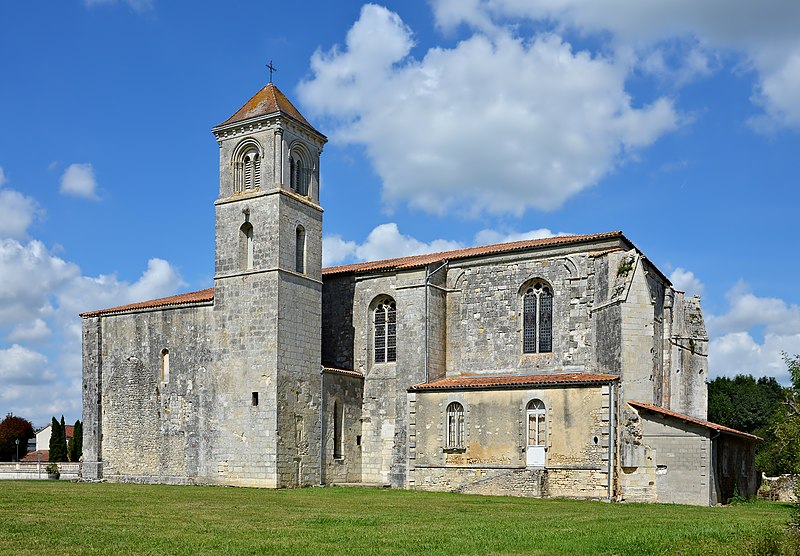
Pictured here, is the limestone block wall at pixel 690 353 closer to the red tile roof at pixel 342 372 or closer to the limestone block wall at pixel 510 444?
the limestone block wall at pixel 510 444

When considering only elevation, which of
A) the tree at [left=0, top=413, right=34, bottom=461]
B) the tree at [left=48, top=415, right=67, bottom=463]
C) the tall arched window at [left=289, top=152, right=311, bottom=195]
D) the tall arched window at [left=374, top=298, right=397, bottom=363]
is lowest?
the tree at [left=0, top=413, right=34, bottom=461]

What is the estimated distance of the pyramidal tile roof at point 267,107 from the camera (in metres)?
36.1

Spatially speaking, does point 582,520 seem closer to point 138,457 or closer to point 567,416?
point 567,416

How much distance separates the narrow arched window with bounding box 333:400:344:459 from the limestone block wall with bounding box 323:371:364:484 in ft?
0.08

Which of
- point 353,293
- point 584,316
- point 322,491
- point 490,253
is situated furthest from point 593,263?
point 322,491

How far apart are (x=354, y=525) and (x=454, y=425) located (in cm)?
1484

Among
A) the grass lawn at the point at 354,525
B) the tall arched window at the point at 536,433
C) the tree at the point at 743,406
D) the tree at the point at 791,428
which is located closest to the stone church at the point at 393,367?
the tall arched window at the point at 536,433

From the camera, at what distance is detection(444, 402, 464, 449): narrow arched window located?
3369 centimetres

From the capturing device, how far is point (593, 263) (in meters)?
33.7

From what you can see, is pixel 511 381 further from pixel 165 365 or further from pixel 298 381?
pixel 165 365

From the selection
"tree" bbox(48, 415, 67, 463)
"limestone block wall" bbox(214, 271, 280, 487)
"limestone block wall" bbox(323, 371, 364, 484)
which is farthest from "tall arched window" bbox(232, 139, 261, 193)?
"tree" bbox(48, 415, 67, 463)

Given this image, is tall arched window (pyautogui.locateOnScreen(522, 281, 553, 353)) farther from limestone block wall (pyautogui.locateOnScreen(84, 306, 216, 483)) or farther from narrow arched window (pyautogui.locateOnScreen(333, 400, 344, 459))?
limestone block wall (pyautogui.locateOnScreen(84, 306, 216, 483))

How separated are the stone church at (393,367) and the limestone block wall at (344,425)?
0.26 feet

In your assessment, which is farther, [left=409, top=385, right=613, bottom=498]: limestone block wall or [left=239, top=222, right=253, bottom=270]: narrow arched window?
[left=239, top=222, right=253, bottom=270]: narrow arched window
